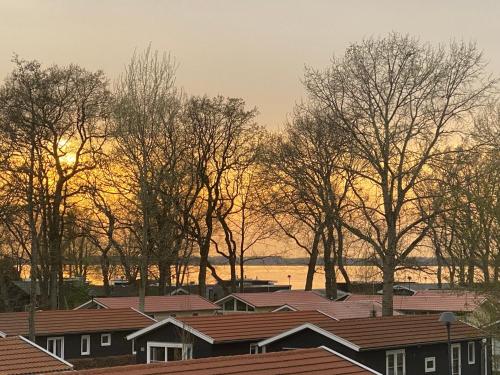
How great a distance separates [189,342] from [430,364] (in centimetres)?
875

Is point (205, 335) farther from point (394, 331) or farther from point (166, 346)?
point (394, 331)

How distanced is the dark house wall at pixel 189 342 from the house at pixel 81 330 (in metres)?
6.52

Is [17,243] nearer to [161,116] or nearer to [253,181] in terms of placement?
[161,116]

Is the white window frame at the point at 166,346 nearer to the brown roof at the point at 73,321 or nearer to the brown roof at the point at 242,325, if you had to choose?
the brown roof at the point at 242,325

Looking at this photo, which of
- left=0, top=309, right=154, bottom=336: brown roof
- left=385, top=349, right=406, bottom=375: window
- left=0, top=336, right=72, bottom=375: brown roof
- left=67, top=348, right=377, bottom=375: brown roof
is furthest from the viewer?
left=0, top=309, right=154, bottom=336: brown roof

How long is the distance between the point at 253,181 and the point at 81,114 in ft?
48.2

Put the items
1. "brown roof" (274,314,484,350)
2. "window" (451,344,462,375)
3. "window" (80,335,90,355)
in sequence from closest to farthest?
"brown roof" (274,314,484,350) < "window" (451,344,462,375) < "window" (80,335,90,355)

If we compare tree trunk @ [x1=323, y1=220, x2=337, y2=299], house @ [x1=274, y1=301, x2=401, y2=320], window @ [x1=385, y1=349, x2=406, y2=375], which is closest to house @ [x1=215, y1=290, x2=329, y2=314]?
tree trunk @ [x1=323, y1=220, x2=337, y2=299]

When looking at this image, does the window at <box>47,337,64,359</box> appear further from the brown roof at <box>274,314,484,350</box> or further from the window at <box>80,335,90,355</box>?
the brown roof at <box>274,314,484,350</box>

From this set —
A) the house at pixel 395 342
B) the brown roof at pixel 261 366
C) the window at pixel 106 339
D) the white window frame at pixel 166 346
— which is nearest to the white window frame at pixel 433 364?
the house at pixel 395 342

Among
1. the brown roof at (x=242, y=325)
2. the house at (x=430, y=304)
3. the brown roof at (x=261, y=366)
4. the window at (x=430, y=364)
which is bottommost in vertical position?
the window at (x=430, y=364)

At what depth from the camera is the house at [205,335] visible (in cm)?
2650

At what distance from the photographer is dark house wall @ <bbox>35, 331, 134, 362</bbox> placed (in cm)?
3478

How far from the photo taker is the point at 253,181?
176ft
